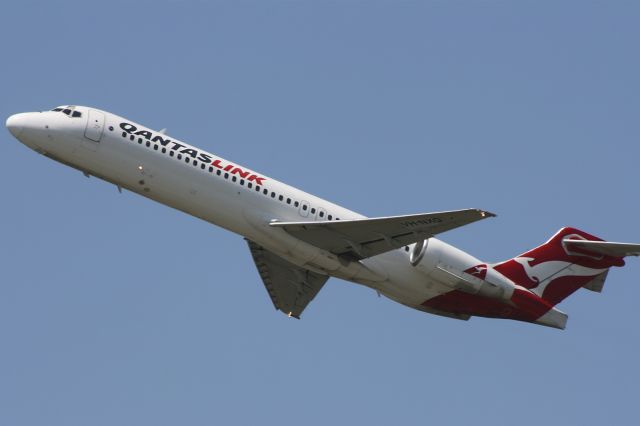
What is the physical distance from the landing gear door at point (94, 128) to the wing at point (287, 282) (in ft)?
28.9

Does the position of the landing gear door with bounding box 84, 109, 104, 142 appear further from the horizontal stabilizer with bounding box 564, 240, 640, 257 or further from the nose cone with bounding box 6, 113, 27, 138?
the horizontal stabilizer with bounding box 564, 240, 640, 257

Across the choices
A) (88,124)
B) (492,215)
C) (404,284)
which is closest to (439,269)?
(404,284)

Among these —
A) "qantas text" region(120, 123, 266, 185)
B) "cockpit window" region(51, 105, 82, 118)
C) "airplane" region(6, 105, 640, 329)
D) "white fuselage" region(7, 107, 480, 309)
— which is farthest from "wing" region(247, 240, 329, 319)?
"cockpit window" region(51, 105, 82, 118)

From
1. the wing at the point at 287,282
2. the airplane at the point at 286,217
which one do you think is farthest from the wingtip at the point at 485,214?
the wing at the point at 287,282

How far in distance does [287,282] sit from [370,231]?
7.71 meters

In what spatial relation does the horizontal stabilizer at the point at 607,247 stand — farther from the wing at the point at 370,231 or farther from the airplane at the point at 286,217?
the wing at the point at 370,231

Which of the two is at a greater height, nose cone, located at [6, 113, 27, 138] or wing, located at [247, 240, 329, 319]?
nose cone, located at [6, 113, 27, 138]

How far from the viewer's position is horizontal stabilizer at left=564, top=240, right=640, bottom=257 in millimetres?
39188

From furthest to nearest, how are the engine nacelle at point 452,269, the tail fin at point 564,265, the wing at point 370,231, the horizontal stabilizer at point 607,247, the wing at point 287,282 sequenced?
the wing at point 287,282
the tail fin at point 564,265
the horizontal stabilizer at point 607,247
the engine nacelle at point 452,269
the wing at point 370,231

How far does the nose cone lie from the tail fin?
1912 cm

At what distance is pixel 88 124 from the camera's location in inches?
1437

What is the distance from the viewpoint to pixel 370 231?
36531 millimetres

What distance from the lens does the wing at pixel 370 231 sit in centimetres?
3522

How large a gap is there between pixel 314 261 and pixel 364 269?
6.15 ft
